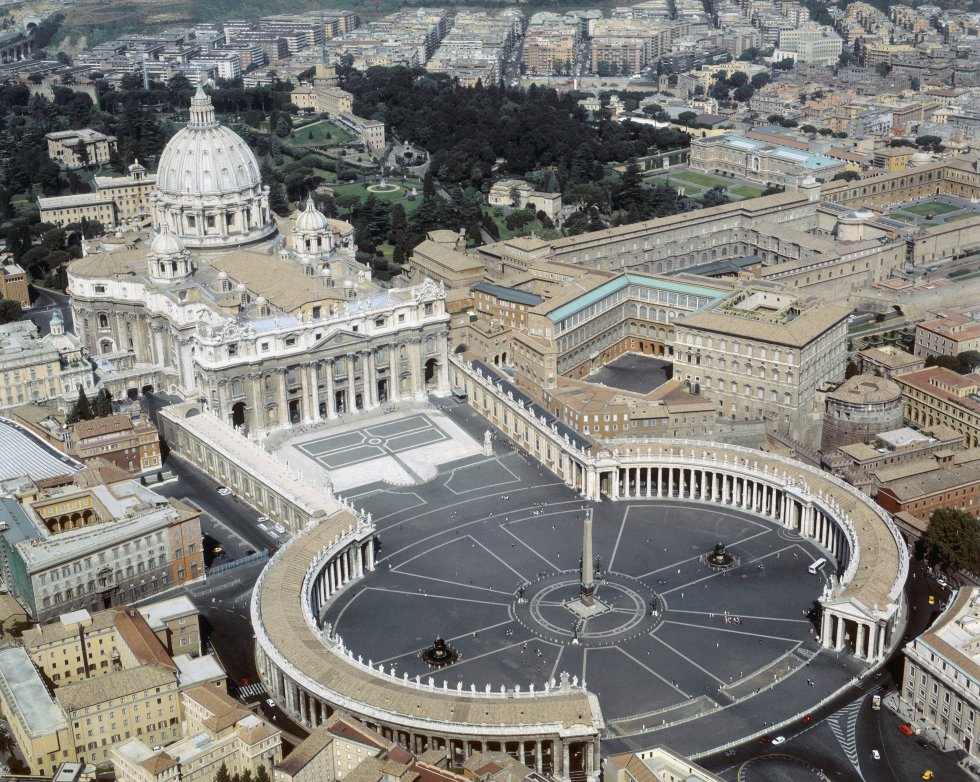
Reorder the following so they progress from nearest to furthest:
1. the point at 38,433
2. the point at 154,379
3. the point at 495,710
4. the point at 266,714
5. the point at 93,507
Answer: the point at 495,710 → the point at 266,714 → the point at 93,507 → the point at 38,433 → the point at 154,379

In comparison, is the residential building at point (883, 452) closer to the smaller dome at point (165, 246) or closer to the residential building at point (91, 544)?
the residential building at point (91, 544)

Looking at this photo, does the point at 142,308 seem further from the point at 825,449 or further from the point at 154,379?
the point at 825,449

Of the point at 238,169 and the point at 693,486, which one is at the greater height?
the point at 238,169

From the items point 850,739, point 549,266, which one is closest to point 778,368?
point 549,266

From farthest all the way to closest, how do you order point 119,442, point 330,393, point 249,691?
point 330,393 < point 119,442 < point 249,691

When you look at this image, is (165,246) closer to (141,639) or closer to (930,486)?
(141,639)

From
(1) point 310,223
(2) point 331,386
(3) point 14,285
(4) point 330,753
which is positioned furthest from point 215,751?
(3) point 14,285
